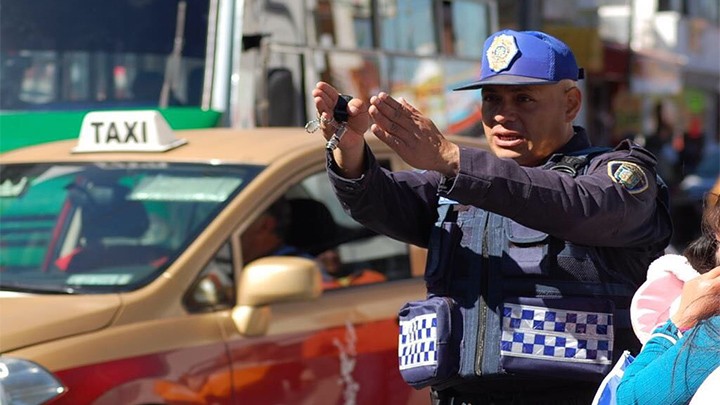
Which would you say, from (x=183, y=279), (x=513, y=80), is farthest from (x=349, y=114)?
(x=183, y=279)

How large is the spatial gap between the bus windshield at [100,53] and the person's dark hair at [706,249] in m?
4.98

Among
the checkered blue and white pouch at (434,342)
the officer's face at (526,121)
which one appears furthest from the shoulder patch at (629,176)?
the checkered blue and white pouch at (434,342)

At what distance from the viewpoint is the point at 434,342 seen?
3.00 m

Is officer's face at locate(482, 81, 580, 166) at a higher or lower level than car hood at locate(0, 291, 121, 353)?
higher

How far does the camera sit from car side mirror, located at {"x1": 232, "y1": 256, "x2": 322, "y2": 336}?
13.9 feet

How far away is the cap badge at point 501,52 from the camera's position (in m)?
3.04

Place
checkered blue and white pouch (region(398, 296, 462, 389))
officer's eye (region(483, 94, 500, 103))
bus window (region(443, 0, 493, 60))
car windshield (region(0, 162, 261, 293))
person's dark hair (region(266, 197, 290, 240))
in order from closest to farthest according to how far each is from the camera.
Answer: checkered blue and white pouch (region(398, 296, 462, 389)) < officer's eye (region(483, 94, 500, 103)) < car windshield (region(0, 162, 261, 293)) < person's dark hair (region(266, 197, 290, 240)) < bus window (region(443, 0, 493, 60))

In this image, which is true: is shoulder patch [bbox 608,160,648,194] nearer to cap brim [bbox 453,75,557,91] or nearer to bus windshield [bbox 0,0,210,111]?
cap brim [bbox 453,75,557,91]

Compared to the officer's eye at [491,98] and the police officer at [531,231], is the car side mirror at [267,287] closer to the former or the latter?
the police officer at [531,231]

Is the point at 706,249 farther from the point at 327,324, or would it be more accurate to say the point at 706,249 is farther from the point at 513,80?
the point at 327,324

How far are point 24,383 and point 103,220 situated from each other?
982 mm

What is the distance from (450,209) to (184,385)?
1.35 metres

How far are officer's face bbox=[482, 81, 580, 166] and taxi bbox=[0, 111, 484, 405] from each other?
133 centimetres

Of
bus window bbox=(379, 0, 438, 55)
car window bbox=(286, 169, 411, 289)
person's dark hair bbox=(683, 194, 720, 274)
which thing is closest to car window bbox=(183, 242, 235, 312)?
car window bbox=(286, 169, 411, 289)
